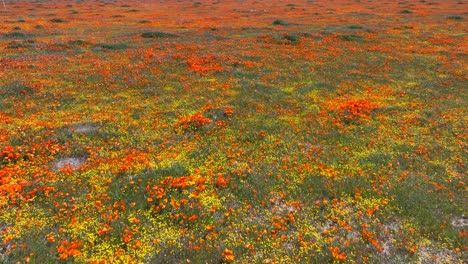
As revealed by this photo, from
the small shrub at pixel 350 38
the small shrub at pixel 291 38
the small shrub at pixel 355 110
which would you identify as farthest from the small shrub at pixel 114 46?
the small shrub at pixel 350 38

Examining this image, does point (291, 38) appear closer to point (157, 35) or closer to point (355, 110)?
point (157, 35)

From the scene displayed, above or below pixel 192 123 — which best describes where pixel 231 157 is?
below

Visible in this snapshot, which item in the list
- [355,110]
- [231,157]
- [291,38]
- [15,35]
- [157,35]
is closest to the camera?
[231,157]

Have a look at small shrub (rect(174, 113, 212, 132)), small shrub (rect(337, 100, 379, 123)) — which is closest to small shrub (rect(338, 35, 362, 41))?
small shrub (rect(337, 100, 379, 123))

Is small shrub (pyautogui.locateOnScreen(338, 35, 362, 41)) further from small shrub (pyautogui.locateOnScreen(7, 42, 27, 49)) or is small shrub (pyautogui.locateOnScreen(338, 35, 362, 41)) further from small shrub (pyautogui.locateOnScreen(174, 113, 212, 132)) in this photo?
small shrub (pyautogui.locateOnScreen(7, 42, 27, 49))

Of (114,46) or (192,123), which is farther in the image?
(114,46)

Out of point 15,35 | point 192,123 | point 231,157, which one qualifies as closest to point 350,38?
point 192,123

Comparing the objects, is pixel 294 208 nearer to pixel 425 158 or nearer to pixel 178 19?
pixel 425 158

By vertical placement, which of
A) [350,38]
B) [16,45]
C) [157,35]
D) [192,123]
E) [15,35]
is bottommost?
Result: [192,123]
